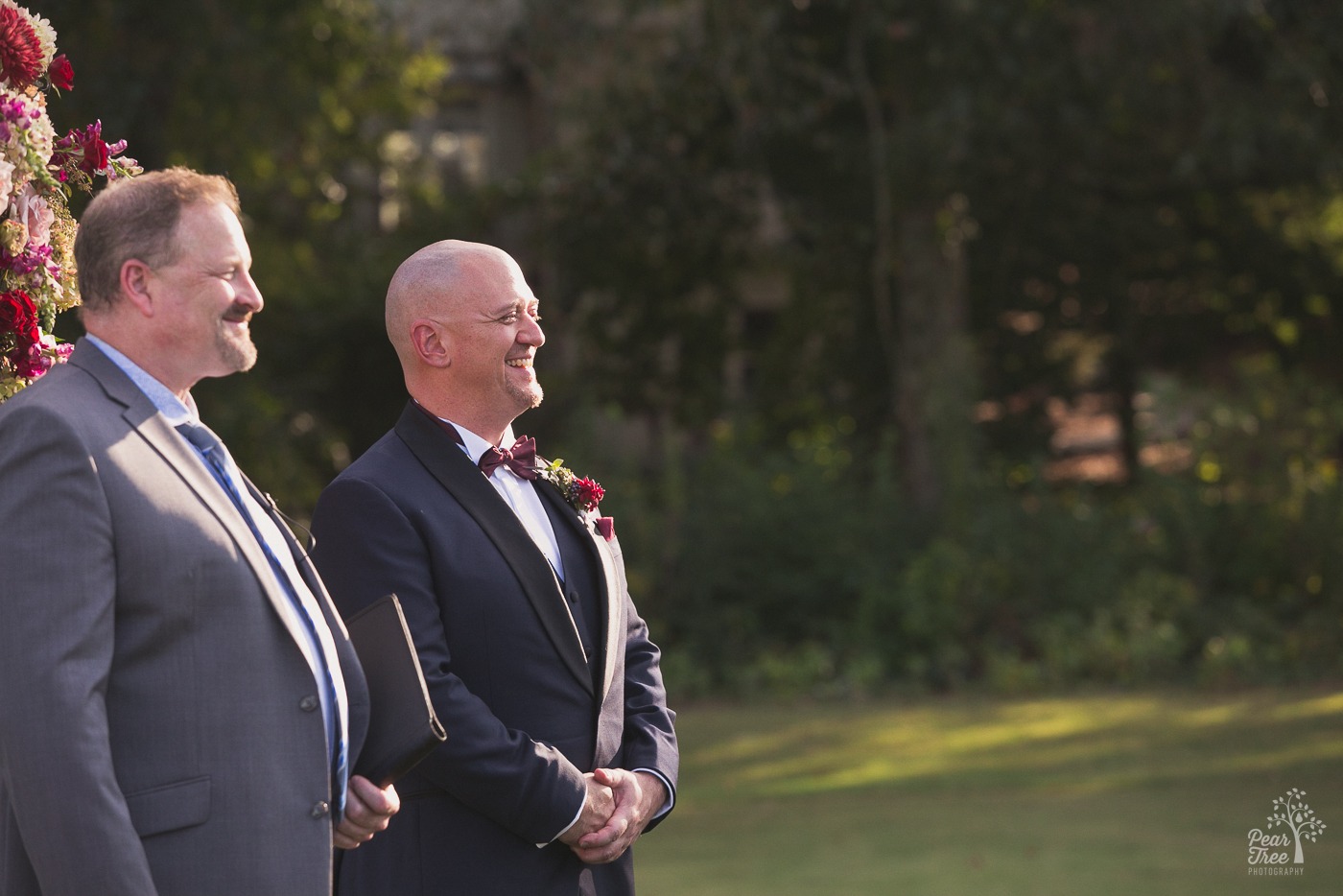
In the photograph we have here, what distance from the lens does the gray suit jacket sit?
2.11m

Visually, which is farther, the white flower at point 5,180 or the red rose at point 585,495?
the red rose at point 585,495

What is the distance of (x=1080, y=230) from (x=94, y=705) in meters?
13.3

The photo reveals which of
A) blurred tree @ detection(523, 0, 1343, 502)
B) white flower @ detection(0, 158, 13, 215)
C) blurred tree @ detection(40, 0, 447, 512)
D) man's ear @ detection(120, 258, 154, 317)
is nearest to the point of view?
man's ear @ detection(120, 258, 154, 317)

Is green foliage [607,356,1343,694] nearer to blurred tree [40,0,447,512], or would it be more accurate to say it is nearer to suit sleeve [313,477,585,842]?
blurred tree [40,0,447,512]

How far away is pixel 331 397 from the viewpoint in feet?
56.5

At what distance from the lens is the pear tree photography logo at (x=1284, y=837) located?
19.7 ft

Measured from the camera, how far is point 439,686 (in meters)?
2.84

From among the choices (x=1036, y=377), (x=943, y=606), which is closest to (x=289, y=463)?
(x=943, y=606)

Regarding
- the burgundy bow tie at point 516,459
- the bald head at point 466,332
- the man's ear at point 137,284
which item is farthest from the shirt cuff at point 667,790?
the man's ear at point 137,284

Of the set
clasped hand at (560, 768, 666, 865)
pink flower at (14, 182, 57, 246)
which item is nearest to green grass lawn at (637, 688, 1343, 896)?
clasped hand at (560, 768, 666, 865)

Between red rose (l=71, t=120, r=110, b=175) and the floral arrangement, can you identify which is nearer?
the floral arrangement

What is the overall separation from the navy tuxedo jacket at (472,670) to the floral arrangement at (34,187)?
61 cm

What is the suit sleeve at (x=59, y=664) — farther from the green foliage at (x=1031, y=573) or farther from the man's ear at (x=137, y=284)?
the green foliage at (x=1031, y=573)

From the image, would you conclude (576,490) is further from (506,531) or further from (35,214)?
(35,214)
